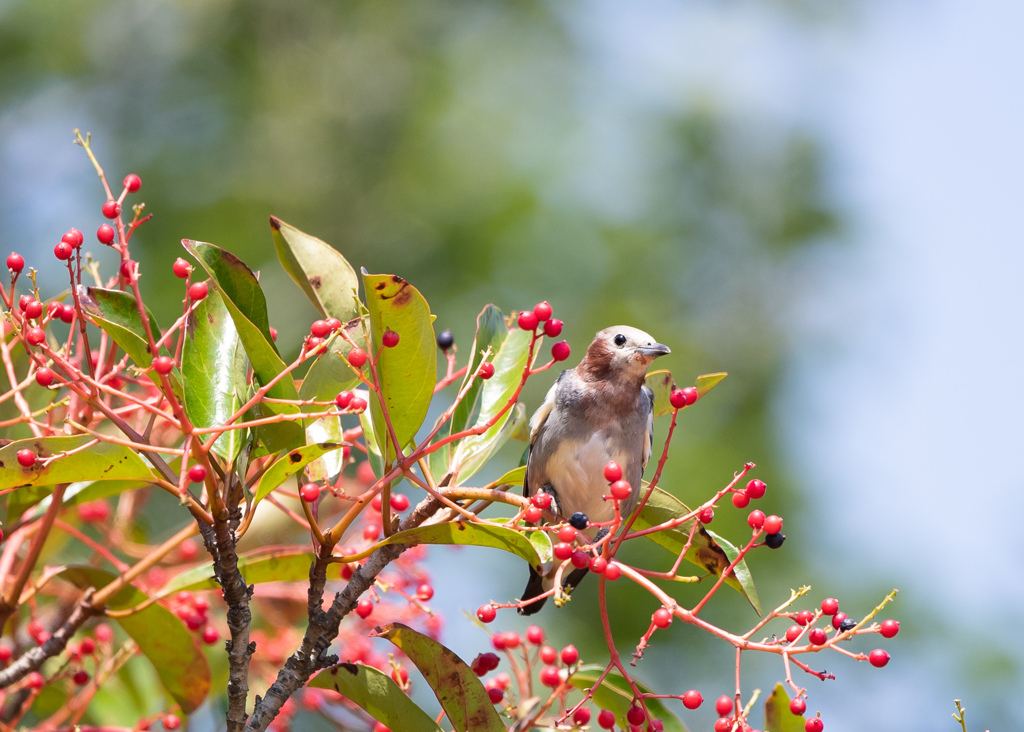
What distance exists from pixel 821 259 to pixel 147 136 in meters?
8.56

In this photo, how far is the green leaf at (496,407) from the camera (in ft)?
6.36

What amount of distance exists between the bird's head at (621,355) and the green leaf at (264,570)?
118cm

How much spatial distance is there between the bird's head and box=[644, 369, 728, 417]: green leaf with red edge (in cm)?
58

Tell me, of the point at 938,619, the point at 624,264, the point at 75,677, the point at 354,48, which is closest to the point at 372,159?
the point at 354,48

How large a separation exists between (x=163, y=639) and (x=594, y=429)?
1.36 meters

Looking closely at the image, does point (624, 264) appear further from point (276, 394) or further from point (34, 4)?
point (276, 394)

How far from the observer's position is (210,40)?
1197 cm

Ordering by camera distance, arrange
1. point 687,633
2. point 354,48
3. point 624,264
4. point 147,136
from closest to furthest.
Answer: point 687,633
point 624,264
point 147,136
point 354,48

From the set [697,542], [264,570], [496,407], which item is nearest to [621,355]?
[496,407]

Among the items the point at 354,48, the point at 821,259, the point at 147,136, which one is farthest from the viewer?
the point at 354,48

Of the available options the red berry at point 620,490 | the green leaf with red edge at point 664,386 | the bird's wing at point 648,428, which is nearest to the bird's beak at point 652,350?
the bird's wing at point 648,428

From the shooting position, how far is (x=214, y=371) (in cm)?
173

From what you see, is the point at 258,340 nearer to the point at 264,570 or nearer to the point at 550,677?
the point at 264,570

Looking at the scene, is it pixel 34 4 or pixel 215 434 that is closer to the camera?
pixel 215 434
